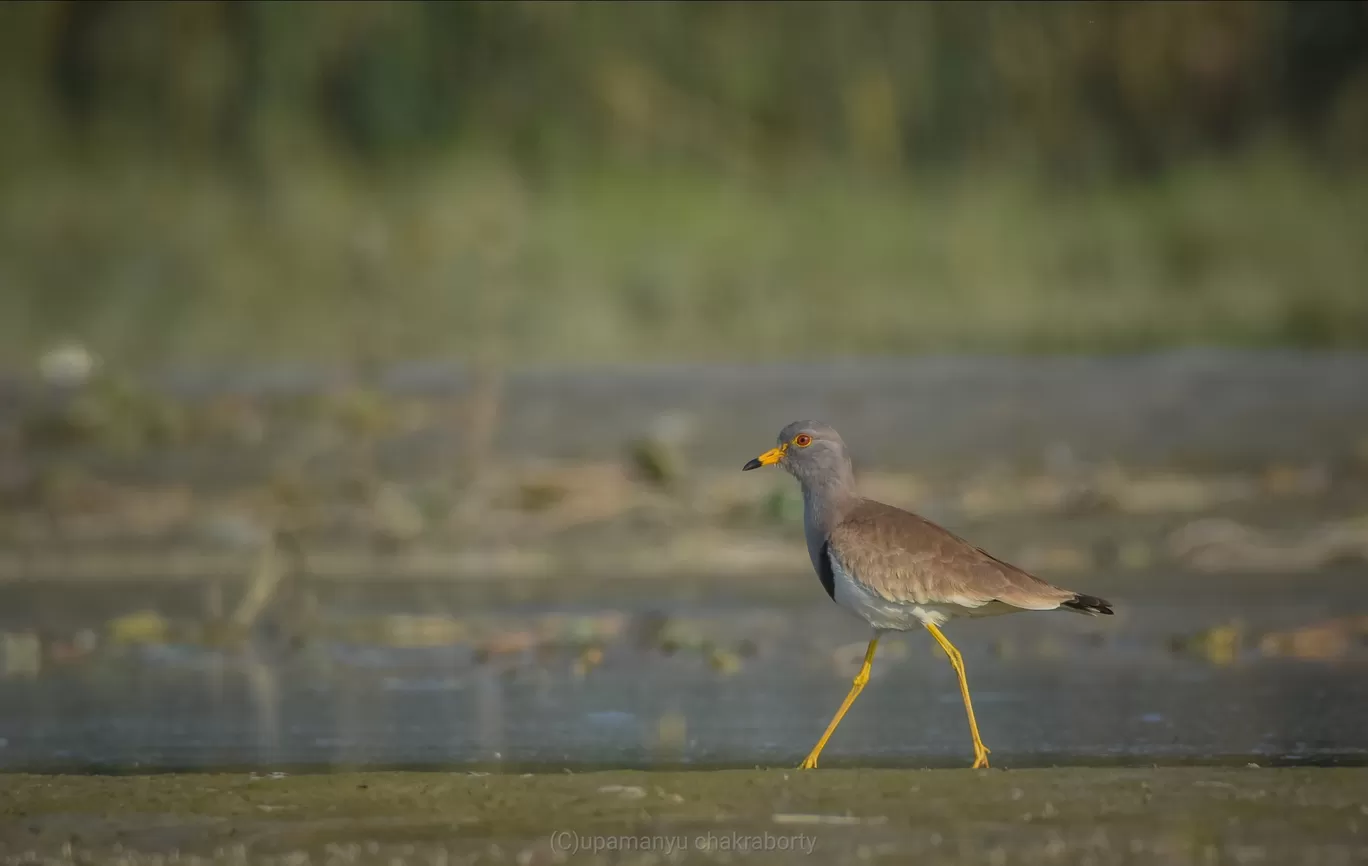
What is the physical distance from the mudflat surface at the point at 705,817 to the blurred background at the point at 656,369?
26.6 inches

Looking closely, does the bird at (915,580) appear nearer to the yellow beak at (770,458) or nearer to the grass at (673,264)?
the yellow beak at (770,458)

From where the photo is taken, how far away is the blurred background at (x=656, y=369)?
28.2ft

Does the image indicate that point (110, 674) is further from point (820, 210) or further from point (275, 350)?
point (820, 210)

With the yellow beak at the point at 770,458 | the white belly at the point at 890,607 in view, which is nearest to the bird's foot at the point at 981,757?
the white belly at the point at 890,607

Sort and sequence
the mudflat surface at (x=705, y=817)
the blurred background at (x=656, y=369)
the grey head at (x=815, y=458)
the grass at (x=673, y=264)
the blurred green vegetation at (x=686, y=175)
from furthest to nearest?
A: the blurred green vegetation at (x=686, y=175), the grass at (x=673, y=264), the blurred background at (x=656, y=369), the grey head at (x=815, y=458), the mudflat surface at (x=705, y=817)

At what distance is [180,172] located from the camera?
23422 mm

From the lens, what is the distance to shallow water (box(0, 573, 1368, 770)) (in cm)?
724

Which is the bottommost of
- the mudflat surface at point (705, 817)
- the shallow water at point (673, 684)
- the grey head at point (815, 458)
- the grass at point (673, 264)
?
the mudflat surface at point (705, 817)

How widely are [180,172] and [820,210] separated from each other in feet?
23.7

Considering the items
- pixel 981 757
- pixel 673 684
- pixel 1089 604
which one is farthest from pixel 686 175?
pixel 981 757

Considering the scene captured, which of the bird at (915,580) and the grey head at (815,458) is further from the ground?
the grey head at (815,458)

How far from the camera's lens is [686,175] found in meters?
23.3

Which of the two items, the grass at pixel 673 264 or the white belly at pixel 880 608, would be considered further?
the grass at pixel 673 264

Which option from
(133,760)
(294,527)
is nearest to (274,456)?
(294,527)
